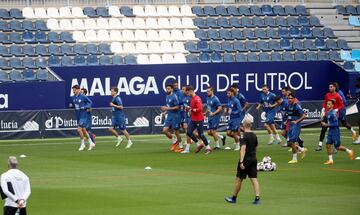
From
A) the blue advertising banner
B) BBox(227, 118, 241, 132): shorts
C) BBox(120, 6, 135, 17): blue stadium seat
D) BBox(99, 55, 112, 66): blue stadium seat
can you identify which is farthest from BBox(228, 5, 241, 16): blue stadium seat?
BBox(227, 118, 241, 132): shorts

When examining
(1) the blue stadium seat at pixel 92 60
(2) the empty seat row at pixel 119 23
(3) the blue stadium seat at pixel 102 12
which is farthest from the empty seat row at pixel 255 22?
(1) the blue stadium seat at pixel 92 60

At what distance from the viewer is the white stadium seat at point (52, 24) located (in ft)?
164

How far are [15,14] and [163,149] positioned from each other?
1572 centimetres

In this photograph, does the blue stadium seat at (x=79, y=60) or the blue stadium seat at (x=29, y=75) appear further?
the blue stadium seat at (x=79, y=60)

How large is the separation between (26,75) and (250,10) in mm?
15374

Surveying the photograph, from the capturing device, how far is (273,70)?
170 feet

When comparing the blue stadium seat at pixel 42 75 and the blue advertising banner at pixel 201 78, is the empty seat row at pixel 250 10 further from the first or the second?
the blue stadium seat at pixel 42 75

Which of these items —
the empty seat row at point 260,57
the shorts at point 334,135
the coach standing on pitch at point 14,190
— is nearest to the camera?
the coach standing on pitch at point 14,190

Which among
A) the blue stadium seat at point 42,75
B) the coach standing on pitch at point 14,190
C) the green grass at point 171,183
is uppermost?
the blue stadium seat at point 42,75

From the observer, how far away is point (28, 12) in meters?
50.2

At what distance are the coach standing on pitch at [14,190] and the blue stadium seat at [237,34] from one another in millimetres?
38636

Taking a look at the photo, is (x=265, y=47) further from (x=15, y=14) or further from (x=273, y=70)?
(x=15, y=14)

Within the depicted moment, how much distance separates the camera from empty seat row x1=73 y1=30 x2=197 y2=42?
50522 mm

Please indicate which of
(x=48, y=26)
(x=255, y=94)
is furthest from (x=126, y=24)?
(x=255, y=94)
